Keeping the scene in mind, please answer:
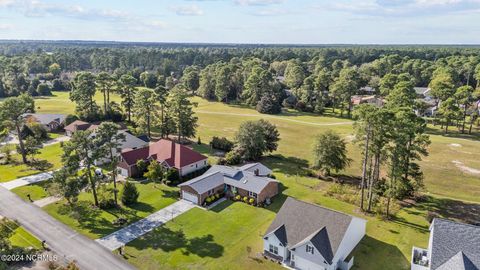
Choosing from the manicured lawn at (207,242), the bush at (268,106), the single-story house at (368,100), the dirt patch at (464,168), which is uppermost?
the single-story house at (368,100)

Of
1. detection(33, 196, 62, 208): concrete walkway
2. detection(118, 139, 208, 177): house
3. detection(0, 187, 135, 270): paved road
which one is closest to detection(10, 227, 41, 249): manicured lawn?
detection(0, 187, 135, 270): paved road

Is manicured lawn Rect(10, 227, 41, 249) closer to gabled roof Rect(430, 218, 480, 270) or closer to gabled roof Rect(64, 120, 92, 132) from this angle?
gabled roof Rect(430, 218, 480, 270)

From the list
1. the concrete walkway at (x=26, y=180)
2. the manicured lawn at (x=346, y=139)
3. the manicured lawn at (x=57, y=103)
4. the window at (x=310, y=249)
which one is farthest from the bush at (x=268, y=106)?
the window at (x=310, y=249)

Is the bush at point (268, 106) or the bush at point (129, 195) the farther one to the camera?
the bush at point (268, 106)

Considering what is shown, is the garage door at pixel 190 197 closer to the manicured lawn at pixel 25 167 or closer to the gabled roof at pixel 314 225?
the gabled roof at pixel 314 225

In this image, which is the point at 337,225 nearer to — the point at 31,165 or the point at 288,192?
the point at 288,192

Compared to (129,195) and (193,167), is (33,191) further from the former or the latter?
(193,167)
